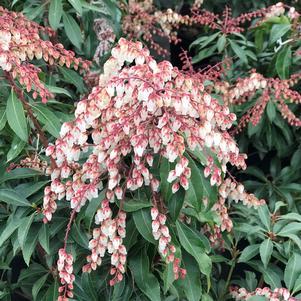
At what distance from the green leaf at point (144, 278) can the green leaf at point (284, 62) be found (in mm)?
1573

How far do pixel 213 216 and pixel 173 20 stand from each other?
1.61 metres

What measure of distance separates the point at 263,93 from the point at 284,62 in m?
0.38

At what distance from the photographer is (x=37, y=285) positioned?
2102mm

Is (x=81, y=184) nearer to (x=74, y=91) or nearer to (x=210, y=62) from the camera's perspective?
(x=74, y=91)

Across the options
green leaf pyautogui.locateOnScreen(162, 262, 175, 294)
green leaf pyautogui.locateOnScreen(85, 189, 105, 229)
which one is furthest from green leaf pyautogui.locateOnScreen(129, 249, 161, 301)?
green leaf pyautogui.locateOnScreen(85, 189, 105, 229)

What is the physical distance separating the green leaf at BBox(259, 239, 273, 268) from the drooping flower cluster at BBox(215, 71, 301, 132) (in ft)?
1.96

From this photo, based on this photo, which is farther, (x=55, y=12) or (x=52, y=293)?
(x=55, y=12)

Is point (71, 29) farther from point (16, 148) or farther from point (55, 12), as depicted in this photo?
point (16, 148)

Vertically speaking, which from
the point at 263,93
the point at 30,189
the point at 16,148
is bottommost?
the point at 263,93

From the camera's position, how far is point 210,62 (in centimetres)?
381

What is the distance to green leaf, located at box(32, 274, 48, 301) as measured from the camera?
2056 millimetres

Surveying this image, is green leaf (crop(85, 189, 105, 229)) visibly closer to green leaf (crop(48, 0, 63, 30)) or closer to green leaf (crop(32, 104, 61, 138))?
green leaf (crop(32, 104, 61, 138))

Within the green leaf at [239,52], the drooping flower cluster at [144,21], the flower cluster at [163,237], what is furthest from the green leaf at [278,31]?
the flower cluster at [163,237]

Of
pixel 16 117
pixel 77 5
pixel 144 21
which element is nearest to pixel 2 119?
pixel 16 117
